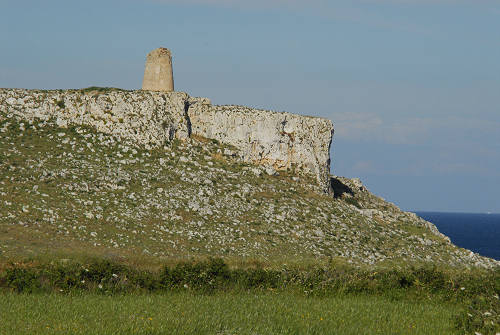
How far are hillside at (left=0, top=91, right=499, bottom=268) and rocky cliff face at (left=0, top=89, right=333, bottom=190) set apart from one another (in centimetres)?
108

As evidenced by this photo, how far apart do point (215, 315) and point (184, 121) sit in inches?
2080

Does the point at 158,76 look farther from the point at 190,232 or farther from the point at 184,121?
the point at 190,232

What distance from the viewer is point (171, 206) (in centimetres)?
5856

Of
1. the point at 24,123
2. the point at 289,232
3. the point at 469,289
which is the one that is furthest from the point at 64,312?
the point at 24,123

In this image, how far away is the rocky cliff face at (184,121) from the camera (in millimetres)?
67500

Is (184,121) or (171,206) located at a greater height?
(184,121)

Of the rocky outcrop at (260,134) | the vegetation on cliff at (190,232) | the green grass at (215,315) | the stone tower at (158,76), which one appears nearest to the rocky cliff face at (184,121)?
the rocky outcrop at (260,134)

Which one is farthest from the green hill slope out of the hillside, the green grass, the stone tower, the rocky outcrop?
the green grass

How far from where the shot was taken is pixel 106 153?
6406 cm

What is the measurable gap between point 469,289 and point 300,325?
11579 mm

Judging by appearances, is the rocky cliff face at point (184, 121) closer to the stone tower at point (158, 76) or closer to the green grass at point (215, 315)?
the stone tower at point (158, 76)

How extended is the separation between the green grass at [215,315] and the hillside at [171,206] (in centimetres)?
2129

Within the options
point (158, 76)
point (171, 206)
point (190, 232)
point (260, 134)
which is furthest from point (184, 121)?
point (190, 232)

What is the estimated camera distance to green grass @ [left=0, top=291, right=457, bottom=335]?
18453 millimetres
